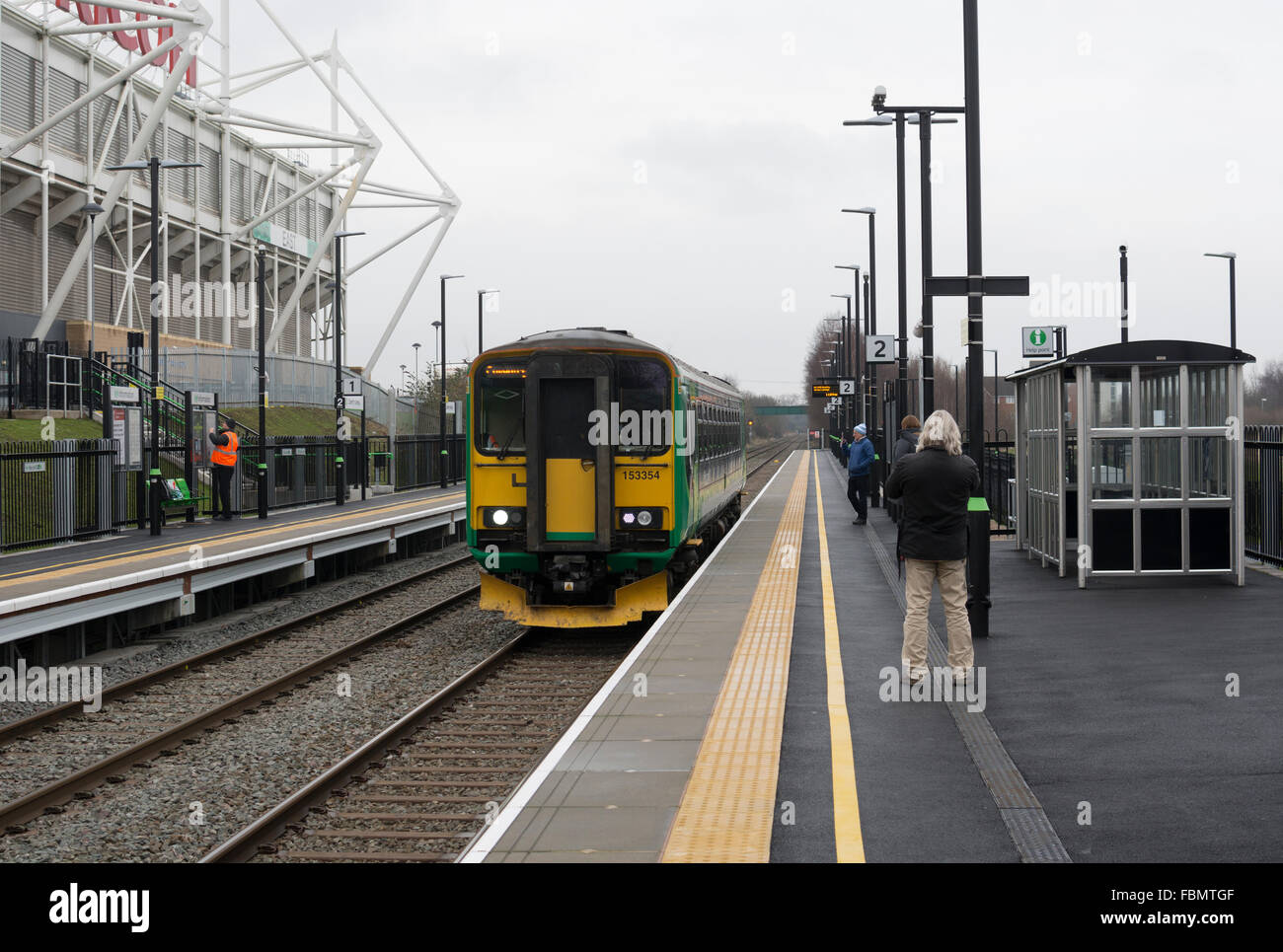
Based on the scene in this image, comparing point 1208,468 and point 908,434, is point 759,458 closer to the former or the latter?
point 908,434

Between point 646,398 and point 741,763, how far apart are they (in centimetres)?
835

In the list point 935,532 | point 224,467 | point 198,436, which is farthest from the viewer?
point 198,436

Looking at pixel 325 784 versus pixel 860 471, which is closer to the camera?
pixel 325 784

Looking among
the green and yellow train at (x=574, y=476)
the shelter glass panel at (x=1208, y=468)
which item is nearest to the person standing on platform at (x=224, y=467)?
the green and yellow train at (x=574, y=476)

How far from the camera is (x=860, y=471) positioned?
27.7m

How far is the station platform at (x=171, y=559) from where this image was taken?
1409 centimetres

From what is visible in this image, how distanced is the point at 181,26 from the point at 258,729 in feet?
123

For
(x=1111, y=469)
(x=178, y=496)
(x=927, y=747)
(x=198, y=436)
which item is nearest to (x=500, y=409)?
(x=1111, y=469)

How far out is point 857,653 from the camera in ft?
37.2

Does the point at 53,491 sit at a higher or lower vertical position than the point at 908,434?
lower

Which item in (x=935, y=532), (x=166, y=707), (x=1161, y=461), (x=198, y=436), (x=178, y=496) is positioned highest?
(x=198, y=436)

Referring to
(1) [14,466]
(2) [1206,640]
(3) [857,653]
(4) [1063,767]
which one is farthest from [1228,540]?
(1) [14,466]

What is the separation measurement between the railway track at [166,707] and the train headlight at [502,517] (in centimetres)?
193

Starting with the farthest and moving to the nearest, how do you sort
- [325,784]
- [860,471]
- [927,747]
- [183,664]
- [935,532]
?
[860,471] → [183,664] → [935,532] → [325,784] → [927,747]
